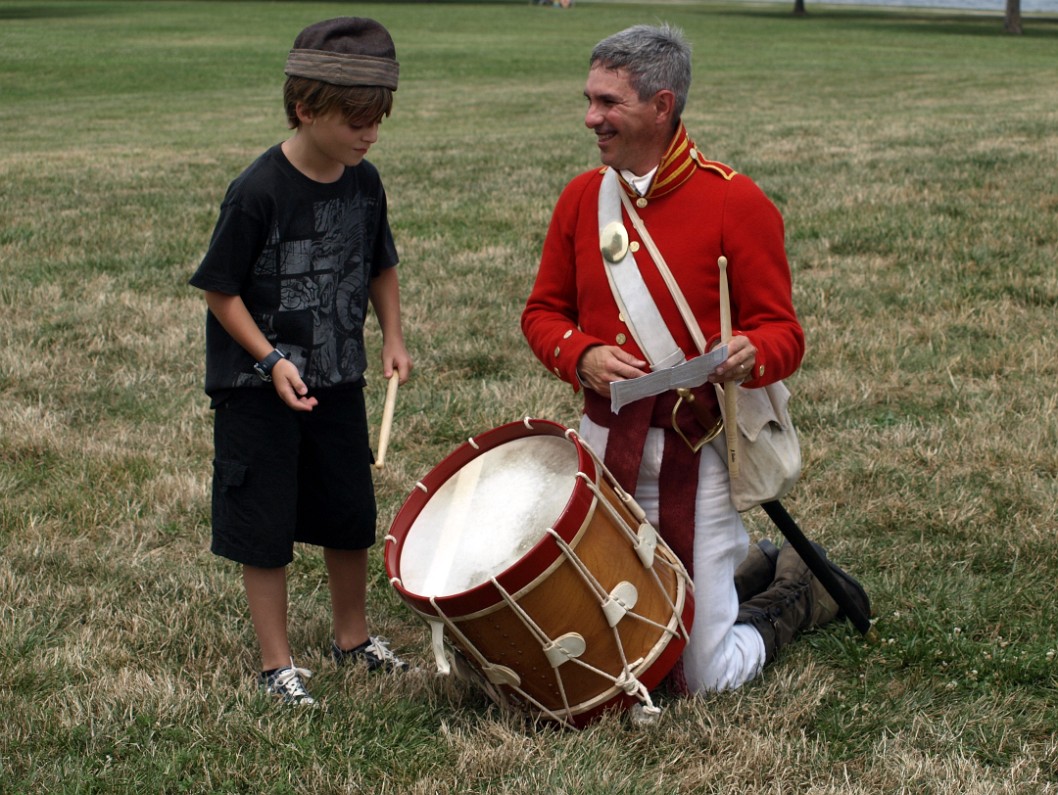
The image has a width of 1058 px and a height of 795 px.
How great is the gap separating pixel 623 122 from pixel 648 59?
0.51ft

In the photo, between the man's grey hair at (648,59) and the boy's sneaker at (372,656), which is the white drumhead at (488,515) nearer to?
the boy's sneaker at (372,656)

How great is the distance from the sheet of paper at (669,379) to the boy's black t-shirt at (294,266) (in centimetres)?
78

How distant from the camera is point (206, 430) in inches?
216

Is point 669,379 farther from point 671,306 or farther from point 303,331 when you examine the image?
point 303,331

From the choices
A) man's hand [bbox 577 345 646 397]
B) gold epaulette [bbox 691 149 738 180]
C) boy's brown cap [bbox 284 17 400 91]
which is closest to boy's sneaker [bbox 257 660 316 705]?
man's hand [bbox 577 345 646 397]

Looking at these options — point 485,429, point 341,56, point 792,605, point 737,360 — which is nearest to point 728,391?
point 737,360

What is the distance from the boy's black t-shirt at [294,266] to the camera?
3158 millimetres

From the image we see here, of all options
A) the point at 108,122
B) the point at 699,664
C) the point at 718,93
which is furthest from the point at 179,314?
the point at 718,93

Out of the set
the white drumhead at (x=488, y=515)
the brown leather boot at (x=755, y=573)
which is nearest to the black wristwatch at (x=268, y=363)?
the white drumhead at (x=488, y=515)

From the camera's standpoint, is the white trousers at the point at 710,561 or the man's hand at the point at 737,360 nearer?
the man's hand at the point at 737,360

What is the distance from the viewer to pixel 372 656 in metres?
3.65

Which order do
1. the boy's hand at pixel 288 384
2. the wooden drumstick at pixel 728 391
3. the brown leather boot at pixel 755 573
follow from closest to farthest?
1. the wooden drumstick at pixel 728 391
2. the boy's hand at pixel 288 384
3. the brown leather boot at pixel 755 573

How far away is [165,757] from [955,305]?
16.6 ft

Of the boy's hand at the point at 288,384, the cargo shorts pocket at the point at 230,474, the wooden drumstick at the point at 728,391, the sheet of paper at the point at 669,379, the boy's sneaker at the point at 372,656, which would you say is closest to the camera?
the sheet of paper at the point at 669,379
